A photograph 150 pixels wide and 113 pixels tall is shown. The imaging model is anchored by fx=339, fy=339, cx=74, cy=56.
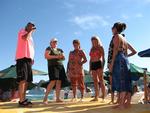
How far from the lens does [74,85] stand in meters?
10.2

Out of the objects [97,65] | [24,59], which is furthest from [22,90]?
[97,65]

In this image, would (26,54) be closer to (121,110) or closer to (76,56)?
(76,56)

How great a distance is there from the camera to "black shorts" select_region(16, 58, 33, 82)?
27.2 ft

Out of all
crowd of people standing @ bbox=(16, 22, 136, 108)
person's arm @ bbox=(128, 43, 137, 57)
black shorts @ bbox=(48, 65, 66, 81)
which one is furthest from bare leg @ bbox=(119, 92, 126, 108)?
black shorts @ bbox=(48, 65, 66, 81)

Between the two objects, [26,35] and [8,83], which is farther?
[8,83]

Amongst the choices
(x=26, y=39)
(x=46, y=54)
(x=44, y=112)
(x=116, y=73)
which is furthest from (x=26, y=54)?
(x=116, y=73)

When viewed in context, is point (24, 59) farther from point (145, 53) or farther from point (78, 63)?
point (145, 53)

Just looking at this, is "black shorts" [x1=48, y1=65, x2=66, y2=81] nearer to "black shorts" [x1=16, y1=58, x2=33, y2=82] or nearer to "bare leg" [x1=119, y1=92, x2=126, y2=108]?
"black shorts" [x1=16, y1=58, x2=33, y2=82]

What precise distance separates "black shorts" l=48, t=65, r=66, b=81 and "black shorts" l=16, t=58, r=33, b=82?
1028 millimetres

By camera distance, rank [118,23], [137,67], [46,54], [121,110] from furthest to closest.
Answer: [137,67], [46,54], [118,23], [121,110]

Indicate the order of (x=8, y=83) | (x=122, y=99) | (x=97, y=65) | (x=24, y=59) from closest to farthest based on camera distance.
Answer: (x=122, y=99)
(x=24, y=59)
(x=97, y=65)
(x=8, y=83)

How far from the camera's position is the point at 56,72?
9.48m

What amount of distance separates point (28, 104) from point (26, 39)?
1628 mm

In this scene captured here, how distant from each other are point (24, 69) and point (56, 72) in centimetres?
135
